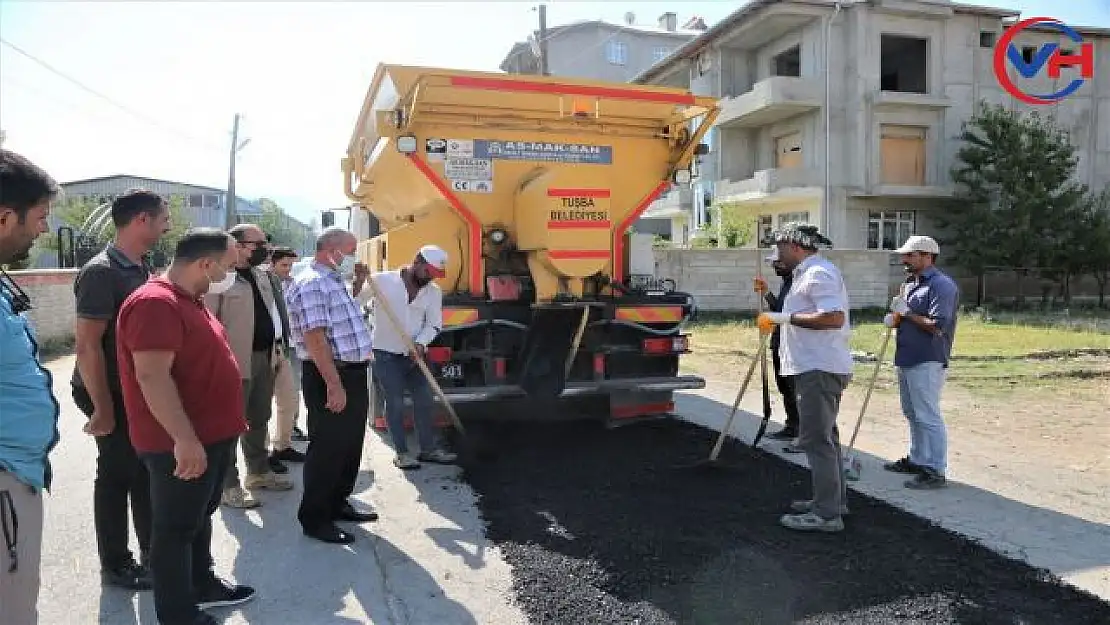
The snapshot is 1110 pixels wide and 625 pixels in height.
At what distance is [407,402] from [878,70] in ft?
71.3

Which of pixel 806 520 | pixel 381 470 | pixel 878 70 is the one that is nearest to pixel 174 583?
pixel 381 470

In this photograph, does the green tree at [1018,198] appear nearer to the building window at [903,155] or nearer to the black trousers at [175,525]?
the building window at [903,155]

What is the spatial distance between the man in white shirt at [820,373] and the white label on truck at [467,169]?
258 cm

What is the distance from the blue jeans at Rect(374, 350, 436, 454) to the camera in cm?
537

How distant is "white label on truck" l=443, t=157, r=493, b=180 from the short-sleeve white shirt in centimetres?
258

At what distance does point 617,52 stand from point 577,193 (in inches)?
1481

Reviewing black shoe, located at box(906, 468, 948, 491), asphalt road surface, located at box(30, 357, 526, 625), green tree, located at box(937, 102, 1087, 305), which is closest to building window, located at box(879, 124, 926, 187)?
green tree, located at box(937, 102, 1087, 305)

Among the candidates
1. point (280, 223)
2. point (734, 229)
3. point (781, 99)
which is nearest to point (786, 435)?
point (734, 229)

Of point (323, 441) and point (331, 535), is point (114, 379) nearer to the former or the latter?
point (323, 441)

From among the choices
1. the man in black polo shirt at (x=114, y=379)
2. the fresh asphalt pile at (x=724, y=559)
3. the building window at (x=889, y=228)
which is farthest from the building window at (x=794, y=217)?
the man in black polo shirt at (x=114, y=379)

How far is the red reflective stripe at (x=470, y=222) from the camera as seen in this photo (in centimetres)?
562

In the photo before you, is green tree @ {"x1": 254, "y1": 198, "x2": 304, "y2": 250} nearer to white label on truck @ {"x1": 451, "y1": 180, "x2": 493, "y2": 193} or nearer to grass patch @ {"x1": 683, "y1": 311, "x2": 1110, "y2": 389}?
grass patch @ {"x1": 683, "y1": 311, "x2": 1110, "y2": 389}

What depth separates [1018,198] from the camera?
21172 millimetres

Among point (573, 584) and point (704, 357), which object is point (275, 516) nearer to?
point (573, 584)
